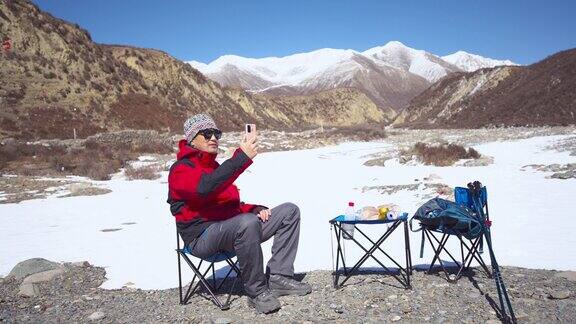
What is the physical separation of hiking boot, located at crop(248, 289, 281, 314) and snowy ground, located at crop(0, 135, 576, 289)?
1.71 m

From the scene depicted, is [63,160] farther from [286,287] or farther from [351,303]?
[351,303]

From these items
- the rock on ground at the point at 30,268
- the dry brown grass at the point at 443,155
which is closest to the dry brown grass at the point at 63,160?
the dry brown grass at the point at 443,155

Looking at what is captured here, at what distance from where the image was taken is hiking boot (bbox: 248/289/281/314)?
406 centimetres

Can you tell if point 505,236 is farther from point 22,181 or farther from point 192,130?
point 22,181

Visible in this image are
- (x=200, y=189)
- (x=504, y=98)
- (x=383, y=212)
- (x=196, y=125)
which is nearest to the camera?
(x=200, y=189)

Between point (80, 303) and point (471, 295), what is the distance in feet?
12.8

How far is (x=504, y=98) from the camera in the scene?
185 feet

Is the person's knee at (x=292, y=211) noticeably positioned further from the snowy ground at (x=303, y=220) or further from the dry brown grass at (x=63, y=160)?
the dry brown grass at (x=63, y=160)

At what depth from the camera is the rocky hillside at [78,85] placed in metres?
34.6

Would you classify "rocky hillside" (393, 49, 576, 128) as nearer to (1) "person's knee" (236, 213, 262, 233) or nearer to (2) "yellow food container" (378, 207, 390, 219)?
(2) "yellow food container" (378, 207, 390, 219)

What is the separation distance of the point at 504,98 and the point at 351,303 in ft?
193

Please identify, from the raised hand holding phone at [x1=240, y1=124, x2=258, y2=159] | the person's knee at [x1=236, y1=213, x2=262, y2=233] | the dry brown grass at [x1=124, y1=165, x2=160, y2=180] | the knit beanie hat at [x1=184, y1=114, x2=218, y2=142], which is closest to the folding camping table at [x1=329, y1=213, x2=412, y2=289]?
the person's knee at [x1=236, y1=213, x2=262, y2=233]

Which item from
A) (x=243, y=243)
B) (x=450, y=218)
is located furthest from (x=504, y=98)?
(x=243, y=243)

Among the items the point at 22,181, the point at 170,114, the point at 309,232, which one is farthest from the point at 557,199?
the point at 170,114
